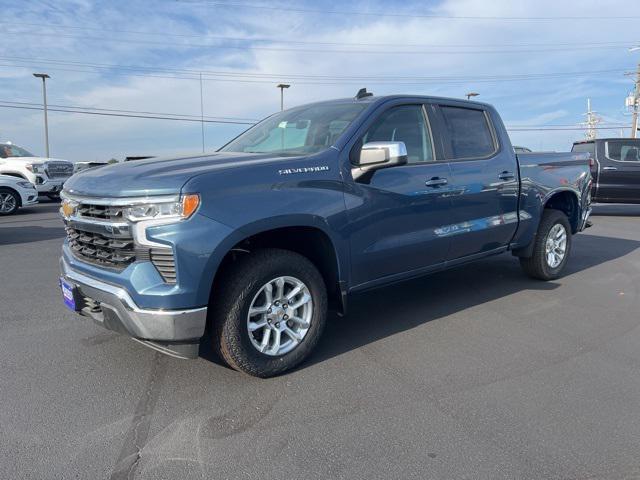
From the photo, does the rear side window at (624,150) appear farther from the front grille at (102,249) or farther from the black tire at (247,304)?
the front grille at (102,249)

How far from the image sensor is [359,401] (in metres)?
3.12

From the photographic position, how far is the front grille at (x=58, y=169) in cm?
1585

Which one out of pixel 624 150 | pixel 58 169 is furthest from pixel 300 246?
pixel 58 169

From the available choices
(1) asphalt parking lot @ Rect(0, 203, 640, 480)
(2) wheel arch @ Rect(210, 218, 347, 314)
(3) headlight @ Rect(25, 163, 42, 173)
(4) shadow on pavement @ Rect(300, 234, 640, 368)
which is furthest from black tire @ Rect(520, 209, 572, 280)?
(3) headlight @ Rect(25, 163, 42, 173)

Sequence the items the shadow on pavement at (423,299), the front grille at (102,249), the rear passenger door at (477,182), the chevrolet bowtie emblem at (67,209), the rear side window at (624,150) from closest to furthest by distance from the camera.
Answer: the front grille at (102,249) → the chevrolet bowtie emblem at (67,209) → the shadow on pavement at (423,299) → the rear passenger door at (477,182) → the rear side window at (624,150)

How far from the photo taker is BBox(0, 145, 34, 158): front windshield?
1597 cm

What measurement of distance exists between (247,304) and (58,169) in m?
15.5

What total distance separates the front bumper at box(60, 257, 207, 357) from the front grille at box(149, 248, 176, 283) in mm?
195

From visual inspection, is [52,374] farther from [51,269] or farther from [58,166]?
[58,166]

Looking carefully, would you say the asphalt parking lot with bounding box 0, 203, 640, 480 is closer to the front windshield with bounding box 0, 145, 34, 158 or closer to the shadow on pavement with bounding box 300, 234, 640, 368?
the shadow on pavement with bounding box 300, 234, 640, 368

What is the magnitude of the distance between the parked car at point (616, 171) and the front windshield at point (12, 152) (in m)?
16.7

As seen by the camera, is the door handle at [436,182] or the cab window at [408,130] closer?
the cab window at [408,130]

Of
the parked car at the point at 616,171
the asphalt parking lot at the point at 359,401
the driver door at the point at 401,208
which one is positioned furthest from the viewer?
the parked car at the point at 616,171

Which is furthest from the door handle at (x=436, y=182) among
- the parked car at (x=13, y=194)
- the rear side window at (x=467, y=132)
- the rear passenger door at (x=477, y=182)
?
the parked car at (x=13, y=194)
